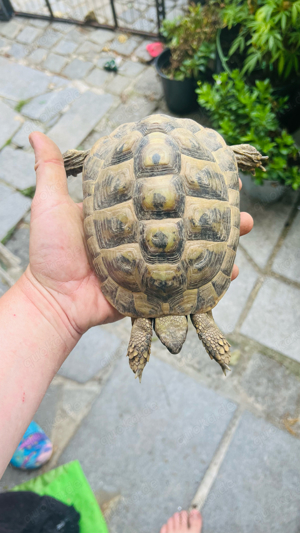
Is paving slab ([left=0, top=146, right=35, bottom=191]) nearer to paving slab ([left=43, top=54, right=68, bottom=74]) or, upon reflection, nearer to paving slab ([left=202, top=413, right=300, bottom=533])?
paving slab ([left=43, top=54, right=68, bottom=74])

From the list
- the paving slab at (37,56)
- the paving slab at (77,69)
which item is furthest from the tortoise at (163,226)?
the paving slab at (37,56)

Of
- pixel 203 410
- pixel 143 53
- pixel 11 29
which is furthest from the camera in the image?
pixel 11 29


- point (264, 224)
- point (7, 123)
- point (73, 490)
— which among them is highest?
point (7, 123)

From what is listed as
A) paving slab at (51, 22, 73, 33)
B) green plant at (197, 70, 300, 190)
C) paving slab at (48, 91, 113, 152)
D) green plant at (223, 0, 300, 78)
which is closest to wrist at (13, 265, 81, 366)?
green plant at (197, 70, 300, 190)

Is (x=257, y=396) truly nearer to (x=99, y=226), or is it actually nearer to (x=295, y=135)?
(x=99, y=226)

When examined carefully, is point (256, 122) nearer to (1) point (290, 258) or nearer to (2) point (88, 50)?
(1) point (290, 258)

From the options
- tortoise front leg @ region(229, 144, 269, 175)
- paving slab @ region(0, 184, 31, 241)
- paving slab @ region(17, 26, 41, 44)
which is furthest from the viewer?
paving slab @ region(17, 26, 41, 44)

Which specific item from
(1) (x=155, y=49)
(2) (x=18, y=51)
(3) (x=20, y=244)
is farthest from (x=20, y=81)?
(3) (x=20, y=244)
